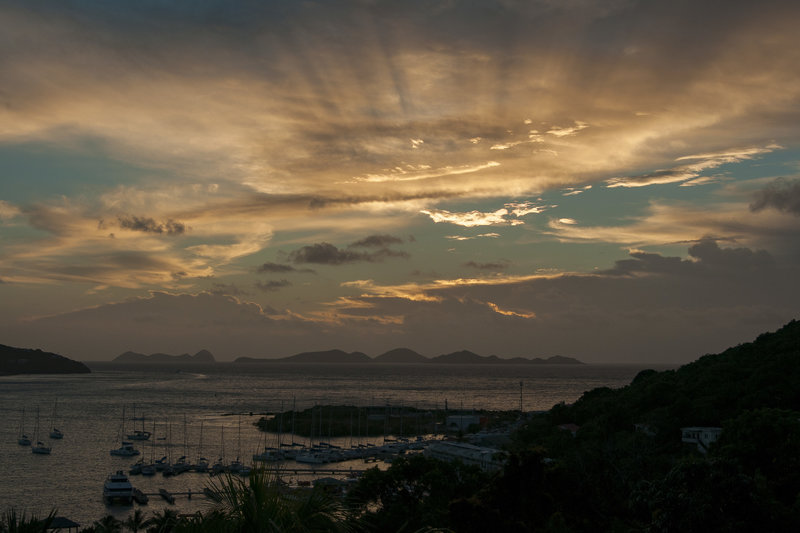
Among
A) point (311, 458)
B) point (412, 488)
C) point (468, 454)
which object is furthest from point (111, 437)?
point (412, 488)

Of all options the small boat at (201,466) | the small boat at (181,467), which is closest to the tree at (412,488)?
the small boat at (201,466)

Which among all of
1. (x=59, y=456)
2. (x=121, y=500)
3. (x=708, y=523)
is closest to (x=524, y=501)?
(x=708, y=523)

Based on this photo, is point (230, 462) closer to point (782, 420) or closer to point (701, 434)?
point (701, 434)

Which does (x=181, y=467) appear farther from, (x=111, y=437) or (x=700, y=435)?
(x=700, y=435)

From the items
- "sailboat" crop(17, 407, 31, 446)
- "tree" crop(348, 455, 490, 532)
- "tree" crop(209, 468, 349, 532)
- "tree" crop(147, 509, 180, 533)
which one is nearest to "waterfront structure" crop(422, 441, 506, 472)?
"tree" crop(348, 455, 490, 532)

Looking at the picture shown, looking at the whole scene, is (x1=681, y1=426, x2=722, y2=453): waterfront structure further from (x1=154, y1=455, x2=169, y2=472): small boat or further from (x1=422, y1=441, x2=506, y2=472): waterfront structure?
(x1=154, y1=455, x2=169, y2=472): small boat

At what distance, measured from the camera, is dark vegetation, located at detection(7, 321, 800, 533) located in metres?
7.93

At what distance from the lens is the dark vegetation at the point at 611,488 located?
26.0 ft

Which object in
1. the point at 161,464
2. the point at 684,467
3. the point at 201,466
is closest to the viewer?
the point at 684,467

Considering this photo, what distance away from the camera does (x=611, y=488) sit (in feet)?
105

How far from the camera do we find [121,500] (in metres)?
59.2

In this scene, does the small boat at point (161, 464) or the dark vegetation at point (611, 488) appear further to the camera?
the small boat at point (161, 464)

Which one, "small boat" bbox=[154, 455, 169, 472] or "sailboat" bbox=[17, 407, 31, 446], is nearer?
"small boat" bbox=[154, 455, 169, 472]

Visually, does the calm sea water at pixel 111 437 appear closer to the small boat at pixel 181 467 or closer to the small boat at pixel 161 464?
the small boat at pixel 181 467
